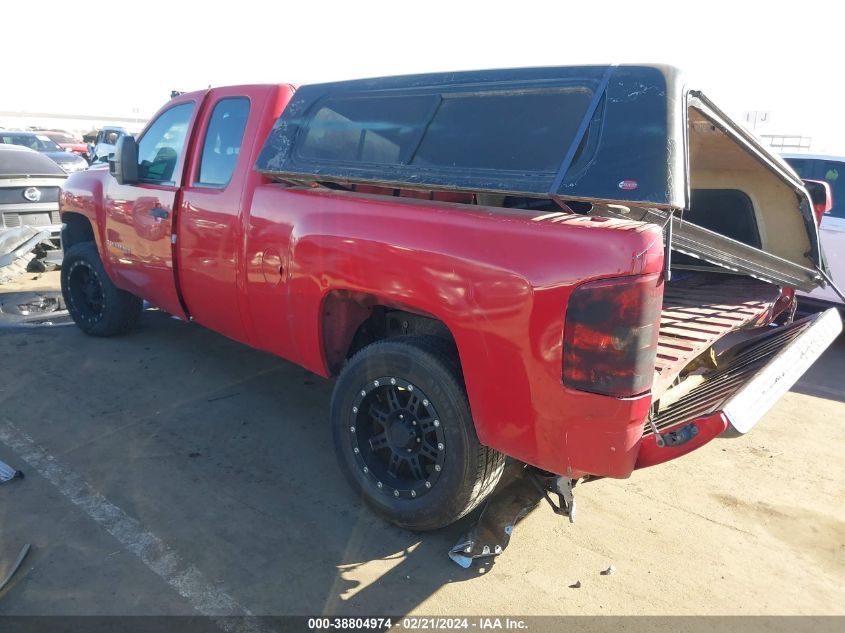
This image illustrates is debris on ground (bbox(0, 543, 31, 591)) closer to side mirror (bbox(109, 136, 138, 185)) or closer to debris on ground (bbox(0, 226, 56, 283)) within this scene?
side mirror (bbox(109, 136, 138, 185))

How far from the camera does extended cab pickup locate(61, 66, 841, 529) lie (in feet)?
7.56

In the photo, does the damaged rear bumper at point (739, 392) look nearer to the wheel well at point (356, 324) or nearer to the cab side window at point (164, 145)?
the wheel well at point (356, 324)

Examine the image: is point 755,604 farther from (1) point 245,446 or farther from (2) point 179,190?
(2) point 179,190

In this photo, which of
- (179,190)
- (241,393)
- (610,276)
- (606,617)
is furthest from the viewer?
(241,393)

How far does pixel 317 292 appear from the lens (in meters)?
A: 3.23

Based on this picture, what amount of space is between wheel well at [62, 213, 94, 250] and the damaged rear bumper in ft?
17.4

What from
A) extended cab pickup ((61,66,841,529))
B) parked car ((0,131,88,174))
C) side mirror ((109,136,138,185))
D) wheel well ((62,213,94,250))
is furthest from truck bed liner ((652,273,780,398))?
parked car ((0,131,88,174))

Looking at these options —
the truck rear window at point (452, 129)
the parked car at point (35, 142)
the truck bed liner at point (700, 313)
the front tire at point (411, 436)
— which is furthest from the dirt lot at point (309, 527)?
the parked car at point (35, 142)

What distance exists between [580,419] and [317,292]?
153 cm

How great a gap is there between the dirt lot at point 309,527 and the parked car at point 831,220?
7.54ft

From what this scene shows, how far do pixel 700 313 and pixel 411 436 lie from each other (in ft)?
6.31

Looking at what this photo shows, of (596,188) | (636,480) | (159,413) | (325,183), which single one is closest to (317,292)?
(325,183)

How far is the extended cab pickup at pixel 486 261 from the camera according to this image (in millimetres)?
2305

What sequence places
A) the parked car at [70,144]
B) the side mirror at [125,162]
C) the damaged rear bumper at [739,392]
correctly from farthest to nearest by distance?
the parked car at [70,144]
the side mirror at [125,162]
the damaged rear bumper at [739,392]
